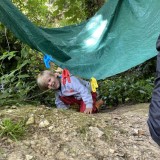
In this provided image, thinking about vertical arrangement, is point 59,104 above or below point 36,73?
below

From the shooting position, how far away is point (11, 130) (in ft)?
6.21

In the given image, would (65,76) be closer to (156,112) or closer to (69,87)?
(69,87)

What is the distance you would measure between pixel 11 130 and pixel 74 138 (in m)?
0.35

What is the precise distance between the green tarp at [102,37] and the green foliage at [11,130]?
0.76m

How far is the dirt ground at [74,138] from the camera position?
1794 millimetres

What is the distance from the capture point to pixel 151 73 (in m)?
4.41

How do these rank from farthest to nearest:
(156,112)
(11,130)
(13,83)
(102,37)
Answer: (102,37), (13,83), (11,130), (156,112)

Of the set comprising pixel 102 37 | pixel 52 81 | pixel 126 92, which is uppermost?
pixel 102 37

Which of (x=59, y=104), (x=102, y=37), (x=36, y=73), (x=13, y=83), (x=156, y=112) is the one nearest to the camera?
(x=156, y=112)

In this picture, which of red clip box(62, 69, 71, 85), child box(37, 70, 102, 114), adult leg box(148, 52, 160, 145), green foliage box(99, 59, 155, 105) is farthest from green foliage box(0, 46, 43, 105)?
adult leg box(148, 52, 160, 145)

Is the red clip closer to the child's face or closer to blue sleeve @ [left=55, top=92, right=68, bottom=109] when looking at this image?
the child's face

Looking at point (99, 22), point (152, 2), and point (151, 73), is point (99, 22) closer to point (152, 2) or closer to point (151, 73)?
point (152, 2)

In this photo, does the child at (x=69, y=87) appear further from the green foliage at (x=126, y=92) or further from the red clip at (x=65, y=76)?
the green foliage at (x=126, y=92)

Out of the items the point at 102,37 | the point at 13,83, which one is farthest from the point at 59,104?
the point at 102,37
